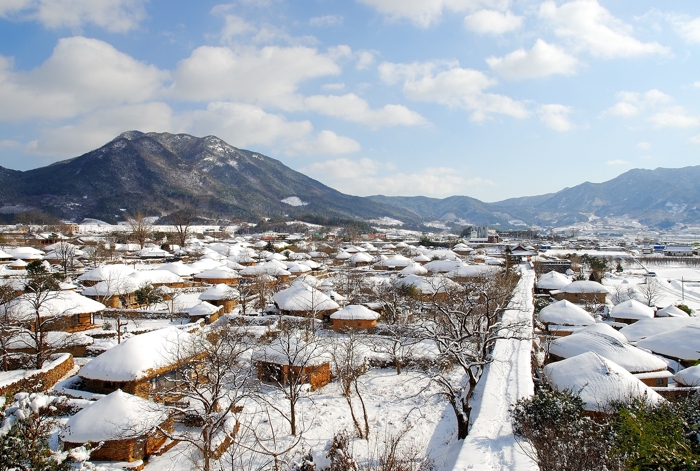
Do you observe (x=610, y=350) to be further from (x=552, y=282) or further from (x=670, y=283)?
(x=670, y=283)

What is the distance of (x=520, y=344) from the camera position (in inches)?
643

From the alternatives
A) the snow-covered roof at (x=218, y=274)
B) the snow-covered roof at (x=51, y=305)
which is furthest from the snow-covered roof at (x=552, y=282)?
the snow-covered roof at (x=51, y=305)

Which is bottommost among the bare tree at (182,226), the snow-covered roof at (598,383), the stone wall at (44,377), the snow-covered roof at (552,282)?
the snow-covered roof at (552,282)

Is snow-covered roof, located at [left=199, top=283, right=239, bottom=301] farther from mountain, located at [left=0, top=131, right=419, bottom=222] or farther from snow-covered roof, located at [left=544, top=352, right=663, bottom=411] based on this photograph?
mountain, located at [left=0, top=131, right=419, bottom=222]

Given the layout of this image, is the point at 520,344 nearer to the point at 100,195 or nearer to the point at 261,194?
the point at 100,195

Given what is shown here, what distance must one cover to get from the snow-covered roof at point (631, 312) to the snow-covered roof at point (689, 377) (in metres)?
10.9

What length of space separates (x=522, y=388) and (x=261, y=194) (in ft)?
598

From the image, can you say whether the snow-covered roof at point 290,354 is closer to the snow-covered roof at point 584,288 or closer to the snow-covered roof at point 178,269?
the snow-covered roof at point 178,269

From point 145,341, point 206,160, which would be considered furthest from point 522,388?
point 206,160

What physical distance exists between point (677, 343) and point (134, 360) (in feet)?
66.7

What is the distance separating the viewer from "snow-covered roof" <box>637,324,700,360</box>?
17.6m

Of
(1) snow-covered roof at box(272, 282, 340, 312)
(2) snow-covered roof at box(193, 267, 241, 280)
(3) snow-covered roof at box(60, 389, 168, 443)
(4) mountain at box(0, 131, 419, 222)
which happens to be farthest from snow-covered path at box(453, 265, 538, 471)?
(4) mountain at box(0, 131, 419, 222)

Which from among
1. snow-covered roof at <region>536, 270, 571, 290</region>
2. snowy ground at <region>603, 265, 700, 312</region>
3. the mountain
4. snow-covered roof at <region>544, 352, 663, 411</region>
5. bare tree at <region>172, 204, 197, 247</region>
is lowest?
snowy ground at <region>603, 265, 700, 312</region>

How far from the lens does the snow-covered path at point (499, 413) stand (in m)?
8.06
